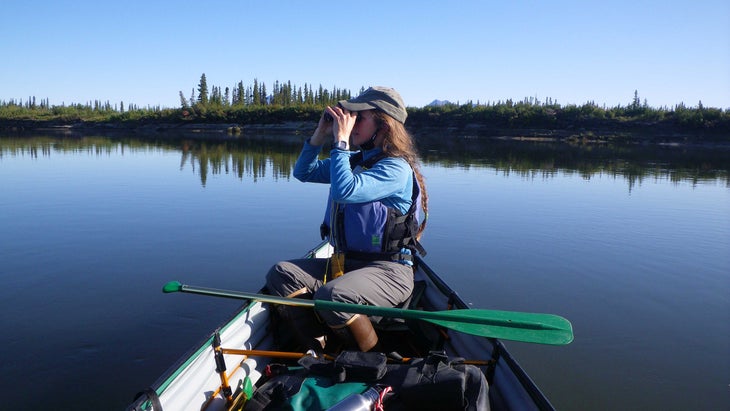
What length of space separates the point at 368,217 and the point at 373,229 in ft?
0.32

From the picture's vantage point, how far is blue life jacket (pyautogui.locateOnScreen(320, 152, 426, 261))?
10.8ft

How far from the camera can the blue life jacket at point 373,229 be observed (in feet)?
10.8

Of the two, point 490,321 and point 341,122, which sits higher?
point 341,122

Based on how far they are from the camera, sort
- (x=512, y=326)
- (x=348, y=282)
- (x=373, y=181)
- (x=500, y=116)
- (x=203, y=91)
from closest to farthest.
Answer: (x=512, y=326)
(x=348, y=282)
(x=373, y=181)
(x=500, y=116)
(x=203, y=91)

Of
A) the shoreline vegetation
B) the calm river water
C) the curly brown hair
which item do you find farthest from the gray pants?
the shoreline vegetation

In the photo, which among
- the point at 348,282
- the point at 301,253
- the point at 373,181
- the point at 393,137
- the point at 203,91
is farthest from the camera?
the point at 203,91

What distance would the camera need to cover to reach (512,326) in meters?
2.74

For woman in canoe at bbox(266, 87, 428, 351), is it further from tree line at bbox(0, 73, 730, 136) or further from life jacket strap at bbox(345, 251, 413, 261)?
tree line at bbox(0, 73, 730, 136)

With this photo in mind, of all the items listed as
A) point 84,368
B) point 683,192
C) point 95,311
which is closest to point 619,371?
point 84,368

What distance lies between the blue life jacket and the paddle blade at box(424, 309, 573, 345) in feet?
2.27

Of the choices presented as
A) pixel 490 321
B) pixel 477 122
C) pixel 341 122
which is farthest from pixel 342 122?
pixel 477 122

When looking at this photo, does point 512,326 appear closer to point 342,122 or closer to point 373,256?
point 373,256

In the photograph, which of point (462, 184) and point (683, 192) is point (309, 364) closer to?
point (462, 184)

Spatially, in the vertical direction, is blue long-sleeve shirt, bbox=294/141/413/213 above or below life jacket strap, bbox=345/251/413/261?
above
